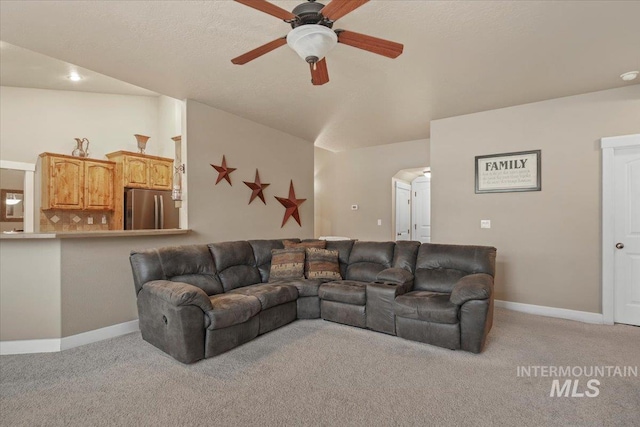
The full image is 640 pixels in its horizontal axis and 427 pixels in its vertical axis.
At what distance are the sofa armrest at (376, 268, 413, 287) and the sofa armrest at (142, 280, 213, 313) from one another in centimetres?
185

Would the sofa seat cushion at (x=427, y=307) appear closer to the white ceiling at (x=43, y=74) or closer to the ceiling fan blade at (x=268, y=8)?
→ the ceiling fan blade at (x=268, y=8)

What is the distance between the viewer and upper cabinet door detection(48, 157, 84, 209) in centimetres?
487

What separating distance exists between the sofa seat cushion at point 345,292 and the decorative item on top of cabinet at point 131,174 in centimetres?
396

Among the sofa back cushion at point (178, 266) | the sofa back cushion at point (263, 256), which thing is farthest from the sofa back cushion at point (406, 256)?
the sofa back cushion at point (178, 266)

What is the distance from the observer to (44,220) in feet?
16.6

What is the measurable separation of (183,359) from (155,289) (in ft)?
2.18

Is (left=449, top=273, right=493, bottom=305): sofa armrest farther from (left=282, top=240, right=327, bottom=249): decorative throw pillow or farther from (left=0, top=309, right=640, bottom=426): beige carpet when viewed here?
(left=282, top=240, right=327, bottom=249): decorative throw pillow

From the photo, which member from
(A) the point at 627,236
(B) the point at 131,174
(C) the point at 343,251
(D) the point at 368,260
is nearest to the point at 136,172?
(B) the point at 131,174

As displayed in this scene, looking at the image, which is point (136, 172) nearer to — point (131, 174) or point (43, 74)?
point (131, 174)

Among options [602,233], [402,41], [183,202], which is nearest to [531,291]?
[602,233]

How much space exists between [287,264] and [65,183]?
3.91m

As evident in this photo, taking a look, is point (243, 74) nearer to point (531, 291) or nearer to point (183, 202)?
point (183, 202)

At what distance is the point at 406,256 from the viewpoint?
151 inches

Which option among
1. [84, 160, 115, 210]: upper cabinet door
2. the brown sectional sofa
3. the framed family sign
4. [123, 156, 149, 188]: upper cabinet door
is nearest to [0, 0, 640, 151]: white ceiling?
the framed family sign
